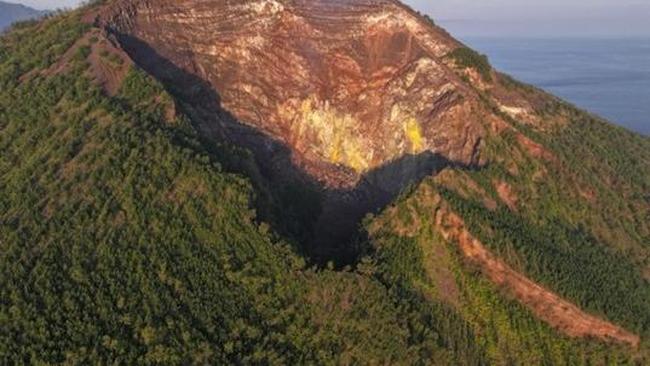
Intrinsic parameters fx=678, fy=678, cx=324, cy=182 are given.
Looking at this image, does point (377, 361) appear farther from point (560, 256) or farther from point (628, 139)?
point (628, 139)

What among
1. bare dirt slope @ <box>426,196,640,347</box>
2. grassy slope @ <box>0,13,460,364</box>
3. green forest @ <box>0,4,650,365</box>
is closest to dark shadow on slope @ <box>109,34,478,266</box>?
green forest @ <box>0,4,650,365</box>

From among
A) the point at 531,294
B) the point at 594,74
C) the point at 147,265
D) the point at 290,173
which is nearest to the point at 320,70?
the point at 290,173

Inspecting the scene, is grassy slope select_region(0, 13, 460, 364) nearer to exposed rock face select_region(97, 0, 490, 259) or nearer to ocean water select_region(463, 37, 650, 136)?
exposed rock face select_region(97, 0, 490, 259)

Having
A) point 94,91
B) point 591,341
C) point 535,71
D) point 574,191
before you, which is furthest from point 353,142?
point 535,71

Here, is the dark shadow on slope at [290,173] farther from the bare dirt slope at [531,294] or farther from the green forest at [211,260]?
the bare dirt slope at [531,294]

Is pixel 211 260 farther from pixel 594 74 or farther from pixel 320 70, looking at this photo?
pixel 594 74
